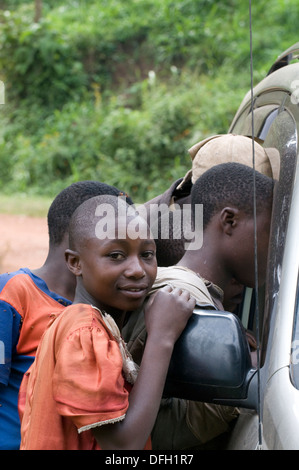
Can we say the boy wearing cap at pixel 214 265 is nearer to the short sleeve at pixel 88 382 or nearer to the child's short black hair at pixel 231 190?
the child's short black hair at pixel 231 190

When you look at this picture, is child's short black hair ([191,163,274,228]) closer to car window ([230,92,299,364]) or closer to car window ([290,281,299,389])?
car window ([230,92,299,364])

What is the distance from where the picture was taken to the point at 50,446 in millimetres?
1614

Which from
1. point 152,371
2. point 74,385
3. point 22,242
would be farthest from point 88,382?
point 22,242

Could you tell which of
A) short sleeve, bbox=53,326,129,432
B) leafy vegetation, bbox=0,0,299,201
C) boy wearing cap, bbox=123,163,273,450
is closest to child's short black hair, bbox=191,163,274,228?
boy wearing cap, bbox=123,163,273,450

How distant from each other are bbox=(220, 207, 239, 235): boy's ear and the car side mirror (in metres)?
0.50

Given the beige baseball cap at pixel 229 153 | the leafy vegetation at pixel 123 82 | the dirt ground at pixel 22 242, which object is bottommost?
the dirt ground at pixel 22 242

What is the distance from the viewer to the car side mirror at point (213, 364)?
163 centimetres

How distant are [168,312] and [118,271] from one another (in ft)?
0.53

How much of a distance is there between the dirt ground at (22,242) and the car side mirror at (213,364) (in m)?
7.20

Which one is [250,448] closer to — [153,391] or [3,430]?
[153,391]

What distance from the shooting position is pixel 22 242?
1004 centimetres

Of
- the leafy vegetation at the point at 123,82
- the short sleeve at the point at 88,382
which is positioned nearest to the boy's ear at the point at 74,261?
the short sleeve at the point at 88,382

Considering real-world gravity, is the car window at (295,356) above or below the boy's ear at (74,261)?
below

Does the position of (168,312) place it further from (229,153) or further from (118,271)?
(229,153)
